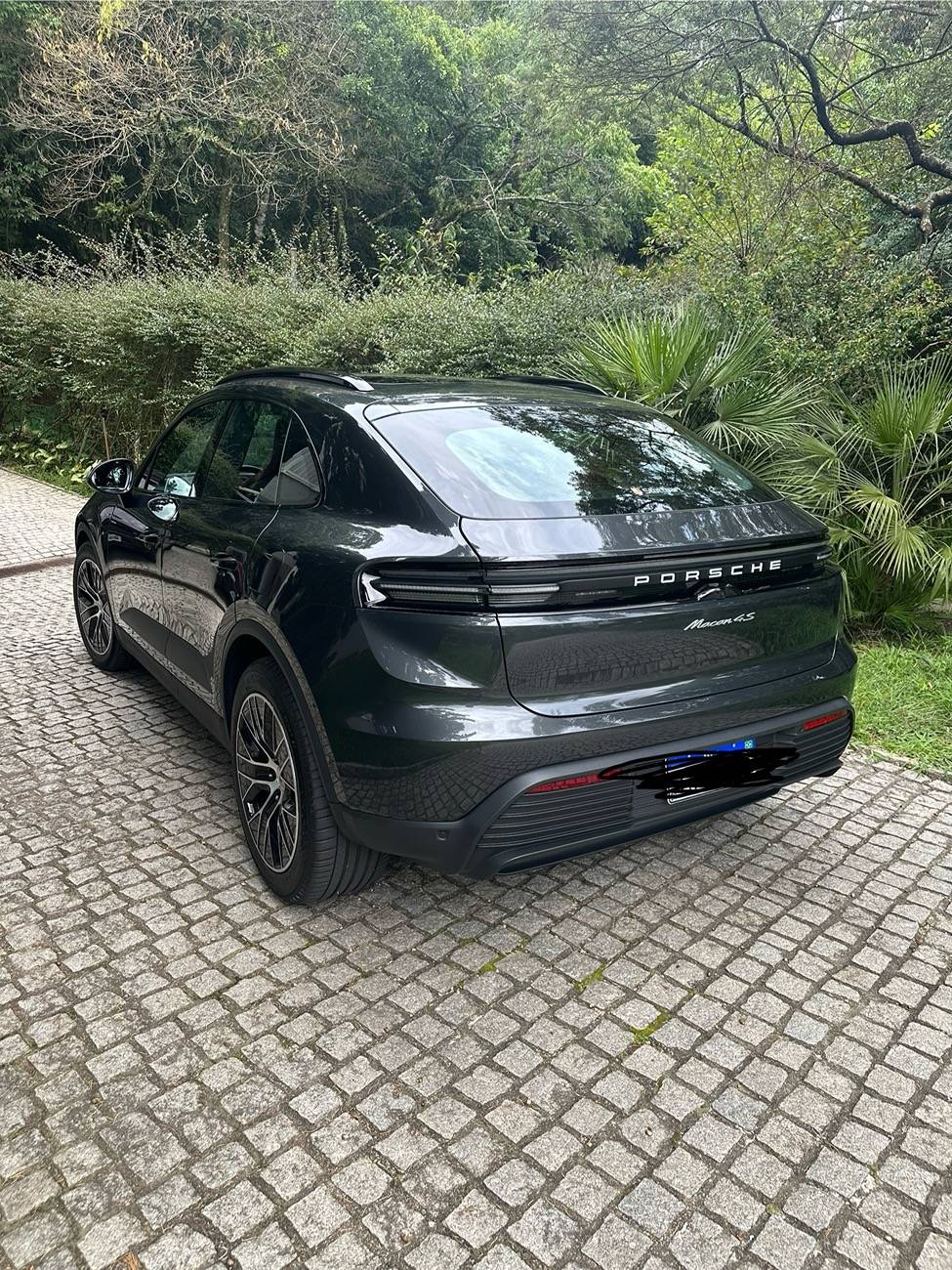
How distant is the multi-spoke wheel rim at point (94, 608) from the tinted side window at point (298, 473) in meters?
2.14

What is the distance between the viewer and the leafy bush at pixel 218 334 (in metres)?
7.64

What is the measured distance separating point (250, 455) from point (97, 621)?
228 cm

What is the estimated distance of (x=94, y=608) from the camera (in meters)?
5.16

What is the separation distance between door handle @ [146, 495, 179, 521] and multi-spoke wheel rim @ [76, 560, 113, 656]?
111cm

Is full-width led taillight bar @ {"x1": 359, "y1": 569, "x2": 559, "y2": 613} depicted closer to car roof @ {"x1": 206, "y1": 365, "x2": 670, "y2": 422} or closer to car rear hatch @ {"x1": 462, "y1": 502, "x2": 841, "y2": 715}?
car rear hatch @ {"x1": 462, "y1": 502, "x2": 841, "y2": 715}

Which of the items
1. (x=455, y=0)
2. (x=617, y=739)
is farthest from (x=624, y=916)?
(x=455, y=0)

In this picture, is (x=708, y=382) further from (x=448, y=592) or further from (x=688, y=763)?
(x=448, y=592)

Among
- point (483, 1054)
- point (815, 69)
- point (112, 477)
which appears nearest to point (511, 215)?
point (815, 69)

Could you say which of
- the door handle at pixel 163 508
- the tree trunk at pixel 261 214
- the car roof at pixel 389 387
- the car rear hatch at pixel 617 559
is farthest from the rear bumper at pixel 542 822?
the tree trunk at pixel 261 214

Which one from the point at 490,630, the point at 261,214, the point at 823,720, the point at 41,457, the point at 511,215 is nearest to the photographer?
the point at 490,630

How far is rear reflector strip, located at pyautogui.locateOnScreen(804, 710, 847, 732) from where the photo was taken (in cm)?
287

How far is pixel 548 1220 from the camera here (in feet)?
6.21

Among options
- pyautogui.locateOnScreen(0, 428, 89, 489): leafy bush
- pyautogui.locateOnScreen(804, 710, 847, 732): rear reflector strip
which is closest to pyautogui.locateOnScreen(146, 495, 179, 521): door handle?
pyautogui.locateOnScreen(804, 710, 847, 732): rear reflector strip

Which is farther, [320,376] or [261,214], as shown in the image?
[261,214]
